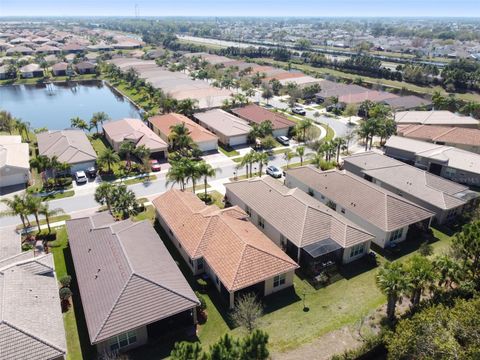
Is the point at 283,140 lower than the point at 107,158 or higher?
lower

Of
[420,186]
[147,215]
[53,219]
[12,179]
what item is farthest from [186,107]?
[420,186]

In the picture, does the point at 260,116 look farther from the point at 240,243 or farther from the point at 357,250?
the point at 240,243

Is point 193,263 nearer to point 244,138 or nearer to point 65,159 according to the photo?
point 65,159

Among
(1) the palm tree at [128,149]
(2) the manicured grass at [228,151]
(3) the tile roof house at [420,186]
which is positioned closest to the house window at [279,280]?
(3) the tile roof house at [420,186]

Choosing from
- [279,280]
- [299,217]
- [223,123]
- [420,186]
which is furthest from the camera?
[223,123]

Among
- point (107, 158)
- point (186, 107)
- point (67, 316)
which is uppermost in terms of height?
point (186, 107)

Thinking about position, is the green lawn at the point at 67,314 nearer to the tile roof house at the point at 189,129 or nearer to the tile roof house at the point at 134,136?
the tile roof house at the point at 134,136

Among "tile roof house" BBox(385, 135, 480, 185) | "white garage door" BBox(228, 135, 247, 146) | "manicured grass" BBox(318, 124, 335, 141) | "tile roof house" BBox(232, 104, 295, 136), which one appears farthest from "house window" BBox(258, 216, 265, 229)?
"manicured grass" BBox(318, 124, 335, 141)
